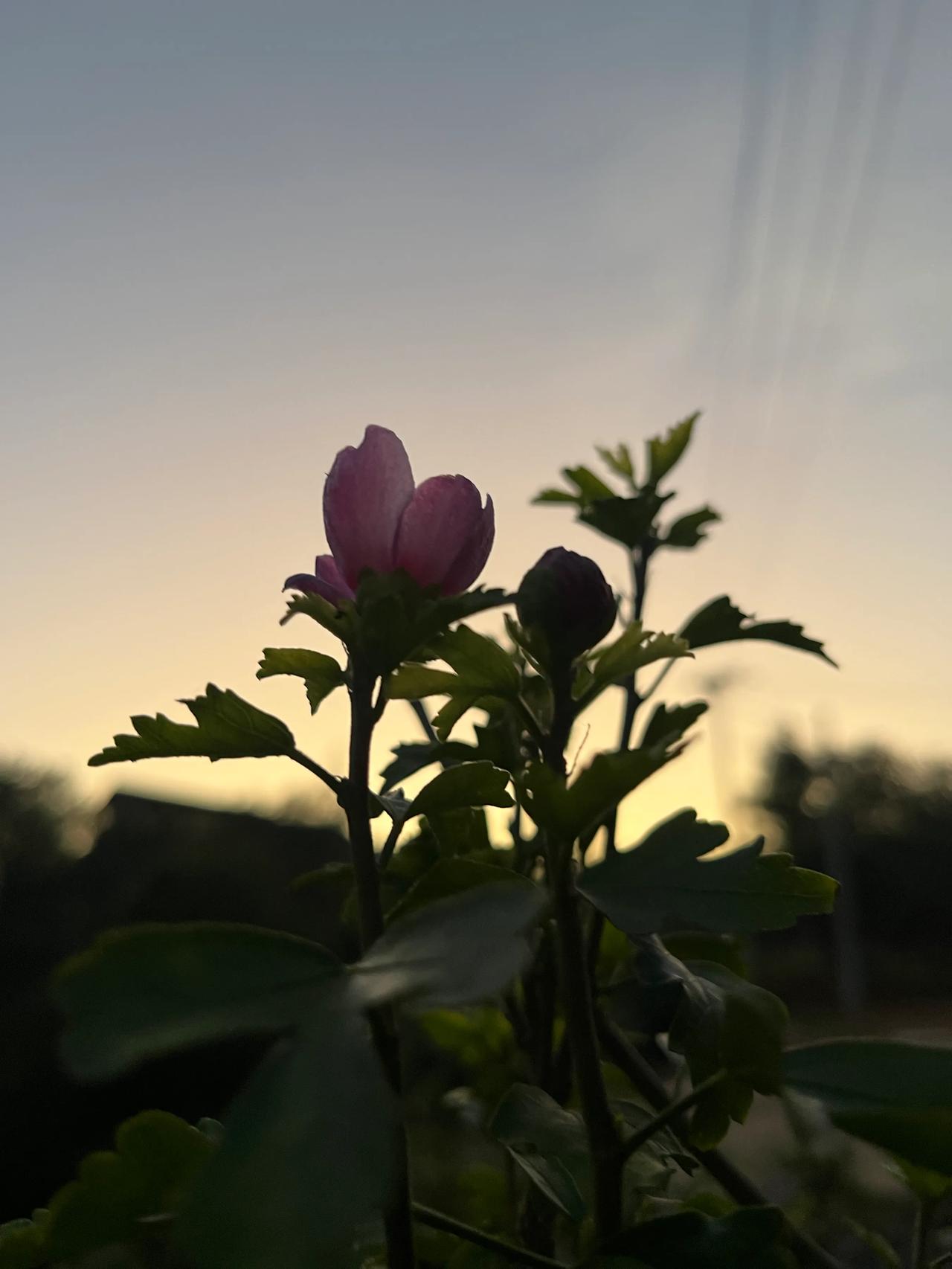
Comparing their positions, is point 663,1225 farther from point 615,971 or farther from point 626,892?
point 615,971

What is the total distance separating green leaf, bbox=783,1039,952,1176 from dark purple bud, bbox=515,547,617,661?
0.62 feet

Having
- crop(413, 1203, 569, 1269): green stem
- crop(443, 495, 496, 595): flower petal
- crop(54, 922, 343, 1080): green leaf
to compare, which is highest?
crop(443, 495, 496, 595): flower petal

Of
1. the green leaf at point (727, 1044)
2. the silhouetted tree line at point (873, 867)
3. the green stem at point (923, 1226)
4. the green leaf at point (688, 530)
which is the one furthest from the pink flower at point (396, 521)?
the silhouetted tree line at point (873, 867)

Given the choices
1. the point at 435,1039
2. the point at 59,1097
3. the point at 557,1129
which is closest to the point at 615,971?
the point at 435,1039

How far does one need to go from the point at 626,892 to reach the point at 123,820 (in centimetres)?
617

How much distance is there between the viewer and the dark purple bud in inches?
18.5

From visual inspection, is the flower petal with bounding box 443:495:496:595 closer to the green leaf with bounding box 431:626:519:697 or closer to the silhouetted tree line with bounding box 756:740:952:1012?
the green leaf with bounding box 431:626:519:697

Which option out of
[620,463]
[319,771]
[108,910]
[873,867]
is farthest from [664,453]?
[873,867]

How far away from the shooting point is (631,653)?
0.49 meters

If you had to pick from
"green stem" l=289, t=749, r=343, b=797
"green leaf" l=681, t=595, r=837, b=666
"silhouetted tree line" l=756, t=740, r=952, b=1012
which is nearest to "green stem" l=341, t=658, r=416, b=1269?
"green stem" l=289, t=749, r=343, b=797

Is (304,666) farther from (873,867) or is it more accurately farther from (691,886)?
(873,867)

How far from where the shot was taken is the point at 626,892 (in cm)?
41

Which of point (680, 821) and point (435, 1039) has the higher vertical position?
point (680, 821)

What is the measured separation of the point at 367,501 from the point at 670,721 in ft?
0.55
